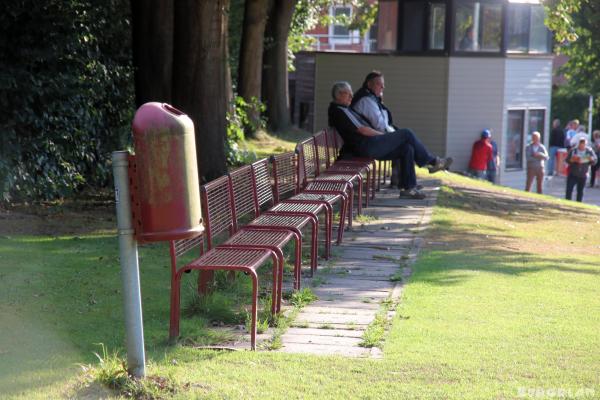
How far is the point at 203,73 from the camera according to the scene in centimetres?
1165

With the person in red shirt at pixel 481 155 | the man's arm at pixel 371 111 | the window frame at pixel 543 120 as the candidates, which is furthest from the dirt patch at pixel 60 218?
the window frame at pixel 543 120

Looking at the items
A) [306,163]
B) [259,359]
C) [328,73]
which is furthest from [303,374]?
[328,73]

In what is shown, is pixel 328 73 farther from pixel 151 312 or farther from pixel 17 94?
pixel 151 312

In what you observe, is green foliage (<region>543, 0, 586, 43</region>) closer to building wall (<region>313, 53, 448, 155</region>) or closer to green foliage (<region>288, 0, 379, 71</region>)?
building wall (<region>313, 53, 448, 155</region>)

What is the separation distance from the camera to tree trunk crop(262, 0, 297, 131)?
25078 mm

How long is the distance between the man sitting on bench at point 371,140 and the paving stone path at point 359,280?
60 cm

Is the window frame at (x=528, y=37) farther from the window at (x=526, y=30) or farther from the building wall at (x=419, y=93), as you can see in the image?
the building wall at (x=419, y=93)

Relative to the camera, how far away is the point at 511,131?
31.3m

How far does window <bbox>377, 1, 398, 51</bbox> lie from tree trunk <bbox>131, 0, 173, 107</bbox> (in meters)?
17.8

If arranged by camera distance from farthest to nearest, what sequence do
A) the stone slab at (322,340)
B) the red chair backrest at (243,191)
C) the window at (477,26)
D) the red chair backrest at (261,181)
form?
the window at (477,26), the red chair backrest at (261,181), the red chair backrest at (243,191), the stone slab at (322,340)

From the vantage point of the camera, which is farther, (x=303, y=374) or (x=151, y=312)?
(x=151, y=312)

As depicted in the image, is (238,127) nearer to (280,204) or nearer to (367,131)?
(367,131)

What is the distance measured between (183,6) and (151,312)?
204 inches

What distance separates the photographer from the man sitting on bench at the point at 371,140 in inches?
521
